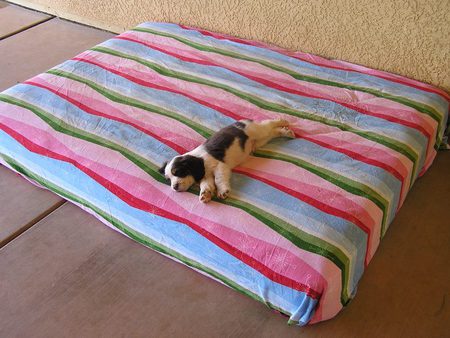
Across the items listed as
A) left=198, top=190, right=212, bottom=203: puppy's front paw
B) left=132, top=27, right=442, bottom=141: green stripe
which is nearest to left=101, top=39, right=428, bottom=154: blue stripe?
left=132, top=27, right=442, bottom=141: green stripe

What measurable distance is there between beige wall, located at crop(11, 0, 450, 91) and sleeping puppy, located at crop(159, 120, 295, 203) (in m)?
0.53

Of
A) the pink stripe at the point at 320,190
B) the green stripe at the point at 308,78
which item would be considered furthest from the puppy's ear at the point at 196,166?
the green stripe at the point at 308,78

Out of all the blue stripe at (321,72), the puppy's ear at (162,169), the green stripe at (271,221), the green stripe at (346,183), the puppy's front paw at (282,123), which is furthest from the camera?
the blue stripe at (321,72)

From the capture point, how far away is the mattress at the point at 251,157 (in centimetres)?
103

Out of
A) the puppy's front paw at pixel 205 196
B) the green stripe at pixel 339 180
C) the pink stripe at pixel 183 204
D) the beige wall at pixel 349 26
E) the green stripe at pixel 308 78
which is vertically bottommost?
the pink stripe at pixel 183 204

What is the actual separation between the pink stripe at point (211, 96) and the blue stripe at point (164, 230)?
460 millimetres

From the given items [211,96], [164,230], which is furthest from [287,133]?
[164,230]

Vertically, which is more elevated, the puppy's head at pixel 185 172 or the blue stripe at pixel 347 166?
the blue stripe at pixel 347 166

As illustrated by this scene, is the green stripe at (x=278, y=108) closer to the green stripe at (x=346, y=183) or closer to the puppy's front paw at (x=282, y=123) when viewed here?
the puppy's front paw at (x=282, y=123)

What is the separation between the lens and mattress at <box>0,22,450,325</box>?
3.39 ft

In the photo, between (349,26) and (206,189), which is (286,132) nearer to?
(206,189)

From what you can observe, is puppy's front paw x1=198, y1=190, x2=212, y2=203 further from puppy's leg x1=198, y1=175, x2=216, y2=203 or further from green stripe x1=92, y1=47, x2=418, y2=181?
green stripe x1=92, y1=47, x2=418, y2=181

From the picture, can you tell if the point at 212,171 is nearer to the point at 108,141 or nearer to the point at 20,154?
the point at 108,141

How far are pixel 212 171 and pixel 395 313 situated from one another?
1.80ft
